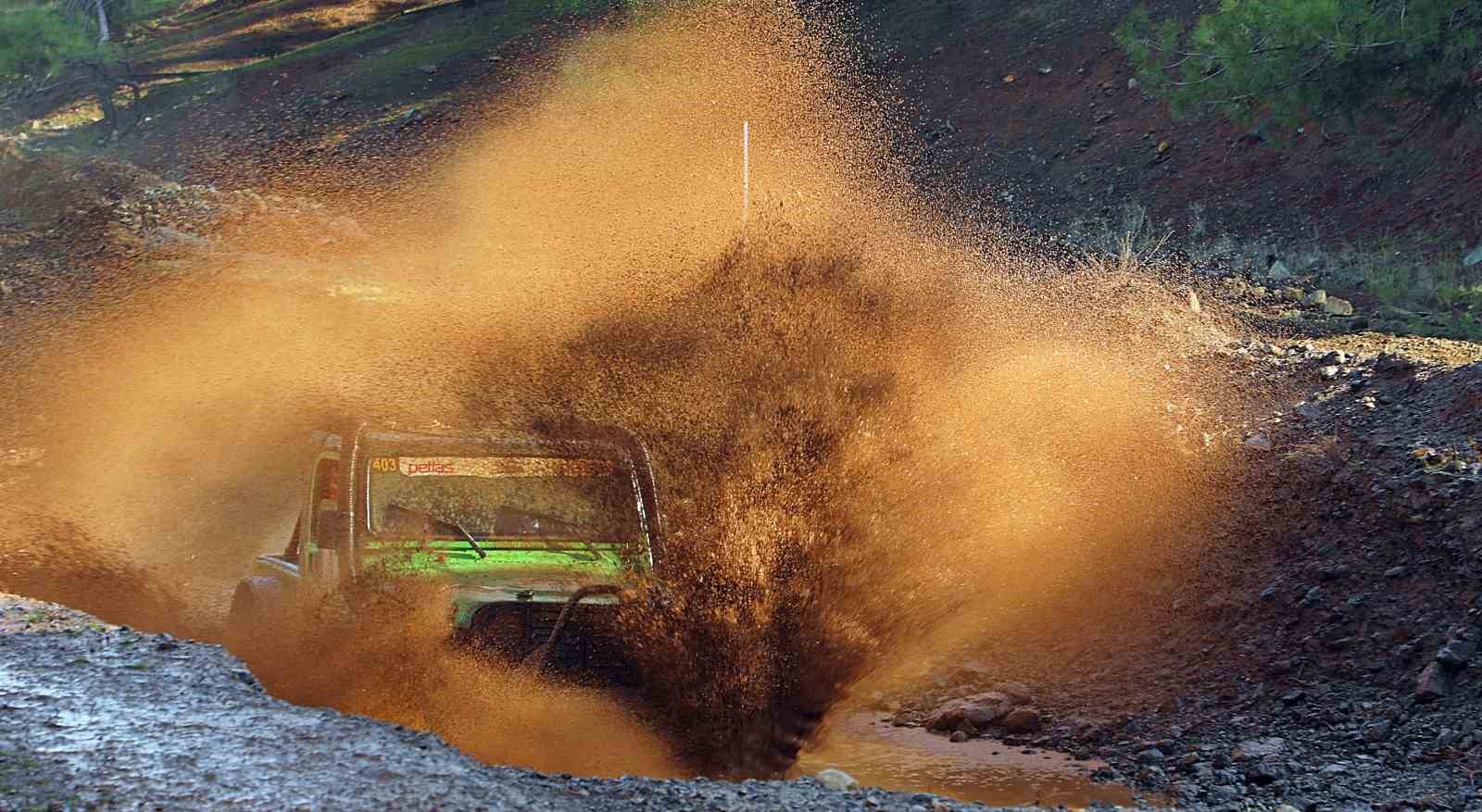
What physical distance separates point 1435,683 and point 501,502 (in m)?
3.93

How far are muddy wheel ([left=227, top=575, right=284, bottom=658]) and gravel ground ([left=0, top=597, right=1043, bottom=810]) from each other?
99 cm

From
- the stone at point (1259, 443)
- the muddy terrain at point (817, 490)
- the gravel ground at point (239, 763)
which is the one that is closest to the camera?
the gravel ground at point (239, 763)

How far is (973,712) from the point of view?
6781 mm

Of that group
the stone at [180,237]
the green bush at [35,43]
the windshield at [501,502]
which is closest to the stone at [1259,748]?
the windshield at [501,502]

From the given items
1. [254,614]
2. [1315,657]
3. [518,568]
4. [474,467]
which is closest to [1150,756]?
[1315,657]

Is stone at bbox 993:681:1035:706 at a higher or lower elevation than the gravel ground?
higher

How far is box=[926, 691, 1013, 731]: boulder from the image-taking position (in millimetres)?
6754

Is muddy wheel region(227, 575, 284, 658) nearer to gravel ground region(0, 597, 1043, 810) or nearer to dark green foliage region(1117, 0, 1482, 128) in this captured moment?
gravel ground region(0, 597, 1043, 810)

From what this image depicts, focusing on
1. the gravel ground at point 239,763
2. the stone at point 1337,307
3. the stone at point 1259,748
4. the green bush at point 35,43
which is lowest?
the gravel ground at point 239,763

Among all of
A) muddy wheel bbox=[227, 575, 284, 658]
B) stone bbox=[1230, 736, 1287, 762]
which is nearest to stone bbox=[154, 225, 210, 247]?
muddy wheel bbox=[227, 575, 284, 658]

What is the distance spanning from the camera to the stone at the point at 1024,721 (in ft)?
21.7

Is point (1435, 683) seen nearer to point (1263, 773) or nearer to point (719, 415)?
point (1263, 773)

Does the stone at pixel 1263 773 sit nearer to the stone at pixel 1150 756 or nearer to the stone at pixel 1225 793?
the stone at pixel 1225 793

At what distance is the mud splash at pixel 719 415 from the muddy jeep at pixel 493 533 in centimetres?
18
